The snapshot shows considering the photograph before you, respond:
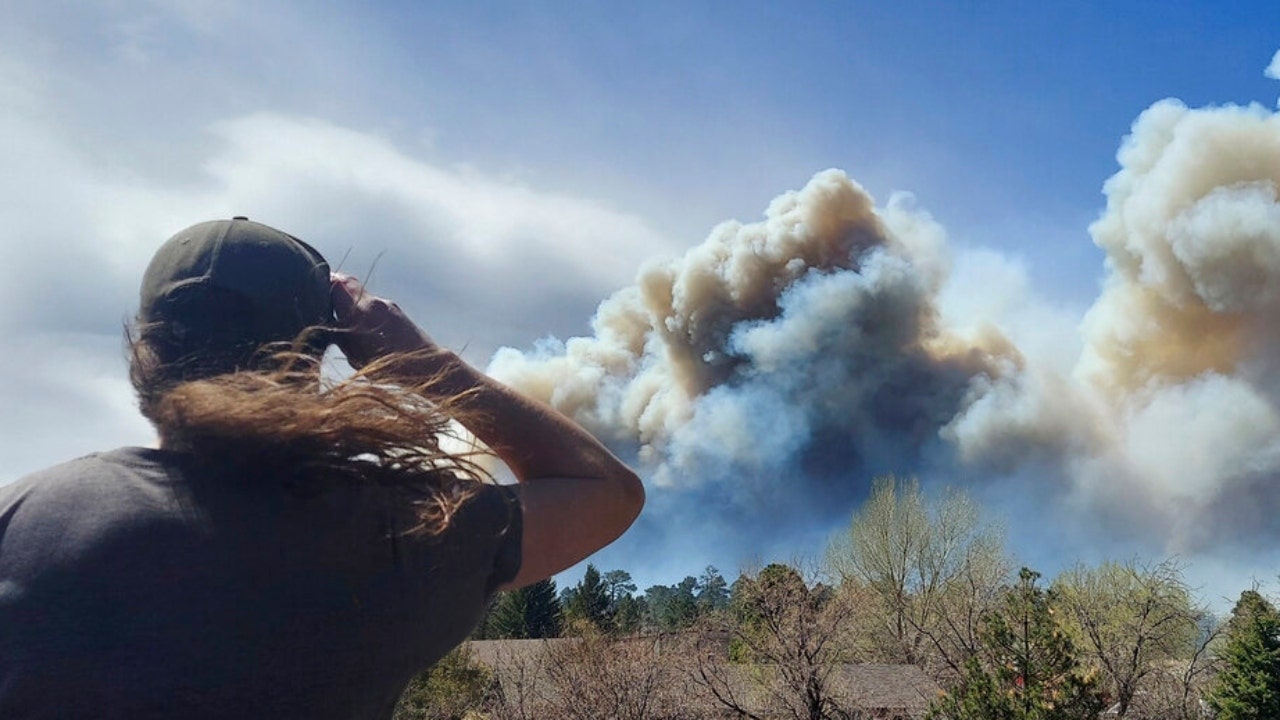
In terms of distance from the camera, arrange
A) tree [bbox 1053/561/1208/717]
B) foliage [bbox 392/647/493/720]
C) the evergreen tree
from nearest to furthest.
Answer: tree [bbox 1053/561/1208/717] → foliage [bbox 392/647/493/720] → the evergreen tree

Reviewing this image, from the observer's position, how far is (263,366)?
1.04 m

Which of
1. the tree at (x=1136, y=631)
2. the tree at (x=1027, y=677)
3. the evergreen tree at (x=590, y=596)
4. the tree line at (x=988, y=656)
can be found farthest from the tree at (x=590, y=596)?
the tree at (x=1027, y=677)

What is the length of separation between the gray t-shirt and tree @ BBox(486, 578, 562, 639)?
3859 cm

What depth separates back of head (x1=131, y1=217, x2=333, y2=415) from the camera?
1021 millimetres

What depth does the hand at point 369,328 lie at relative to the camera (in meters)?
1.13

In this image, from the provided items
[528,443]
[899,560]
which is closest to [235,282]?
[528,443]

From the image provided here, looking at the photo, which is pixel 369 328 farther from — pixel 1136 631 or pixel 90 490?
pixel 1136 631

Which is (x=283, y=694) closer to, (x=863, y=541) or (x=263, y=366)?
(x=263, y=366)

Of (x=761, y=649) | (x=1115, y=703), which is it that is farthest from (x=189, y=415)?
(x=1115, y=703)

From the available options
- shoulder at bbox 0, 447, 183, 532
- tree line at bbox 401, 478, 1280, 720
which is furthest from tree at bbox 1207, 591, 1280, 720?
shoulder at bbox 0, 447, 183, 532

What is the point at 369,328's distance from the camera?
113 centimetres

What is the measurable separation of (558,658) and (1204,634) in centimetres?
1171

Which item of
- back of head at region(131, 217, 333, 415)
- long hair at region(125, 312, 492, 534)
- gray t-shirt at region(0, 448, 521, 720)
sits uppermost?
back of head at region(131, 217, 333, 415)

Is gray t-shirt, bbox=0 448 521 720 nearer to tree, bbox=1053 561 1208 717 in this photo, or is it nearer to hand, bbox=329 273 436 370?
hand, bbox=329 273 436 370
